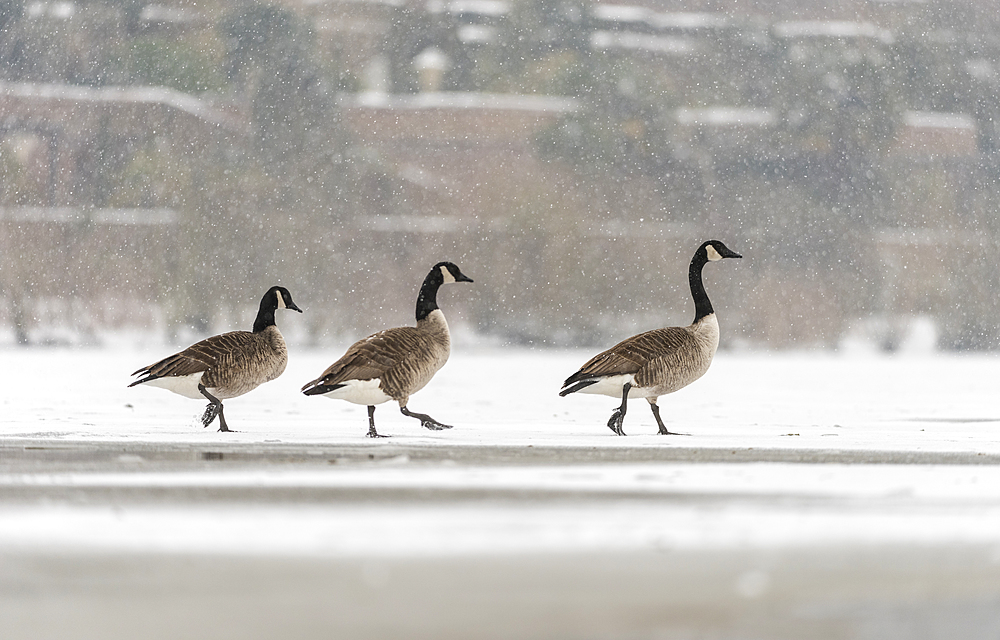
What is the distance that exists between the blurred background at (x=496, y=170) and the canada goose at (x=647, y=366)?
31506 mm

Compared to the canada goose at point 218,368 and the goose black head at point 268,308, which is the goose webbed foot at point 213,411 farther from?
the goose black head at point 268,308

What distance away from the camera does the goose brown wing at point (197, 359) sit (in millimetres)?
9062

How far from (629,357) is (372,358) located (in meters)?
1.64

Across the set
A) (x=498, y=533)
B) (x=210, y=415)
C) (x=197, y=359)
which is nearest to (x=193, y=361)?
(x=197, y=359)

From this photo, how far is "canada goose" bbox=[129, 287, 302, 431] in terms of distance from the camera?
359 inches

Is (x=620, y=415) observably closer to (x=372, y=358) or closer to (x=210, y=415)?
(x=372, y=358)

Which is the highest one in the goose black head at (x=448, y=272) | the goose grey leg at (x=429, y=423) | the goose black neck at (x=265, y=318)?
the goose black head at (x=448, y=272)

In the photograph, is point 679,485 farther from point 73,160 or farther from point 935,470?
point 73,160

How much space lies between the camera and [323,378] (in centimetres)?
890

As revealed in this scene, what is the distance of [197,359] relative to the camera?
9.13m

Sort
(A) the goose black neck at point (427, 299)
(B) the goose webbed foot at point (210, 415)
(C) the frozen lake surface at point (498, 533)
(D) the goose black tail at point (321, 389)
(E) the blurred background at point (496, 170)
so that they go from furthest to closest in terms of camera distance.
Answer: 1. (E) the blurred background at point (496, 170)
2. (A) the goose black neck at point (427, 299)
3. (B) the goose webbed foot at point (210, 415)
4. (D) the goose black tail at point (321, 389)
5. (C) the frozen lake surface at point (498, 533)

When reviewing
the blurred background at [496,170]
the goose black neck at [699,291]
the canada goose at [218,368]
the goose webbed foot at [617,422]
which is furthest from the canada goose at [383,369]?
the blurred background at [496,170]

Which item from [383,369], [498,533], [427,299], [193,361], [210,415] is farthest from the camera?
[427,299]

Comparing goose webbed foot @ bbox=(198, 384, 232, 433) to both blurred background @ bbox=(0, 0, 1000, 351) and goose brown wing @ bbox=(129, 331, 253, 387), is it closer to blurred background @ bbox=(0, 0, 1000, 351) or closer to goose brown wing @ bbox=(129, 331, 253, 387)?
goose brown wing @ bbox=(129, 331, 253, 387)
